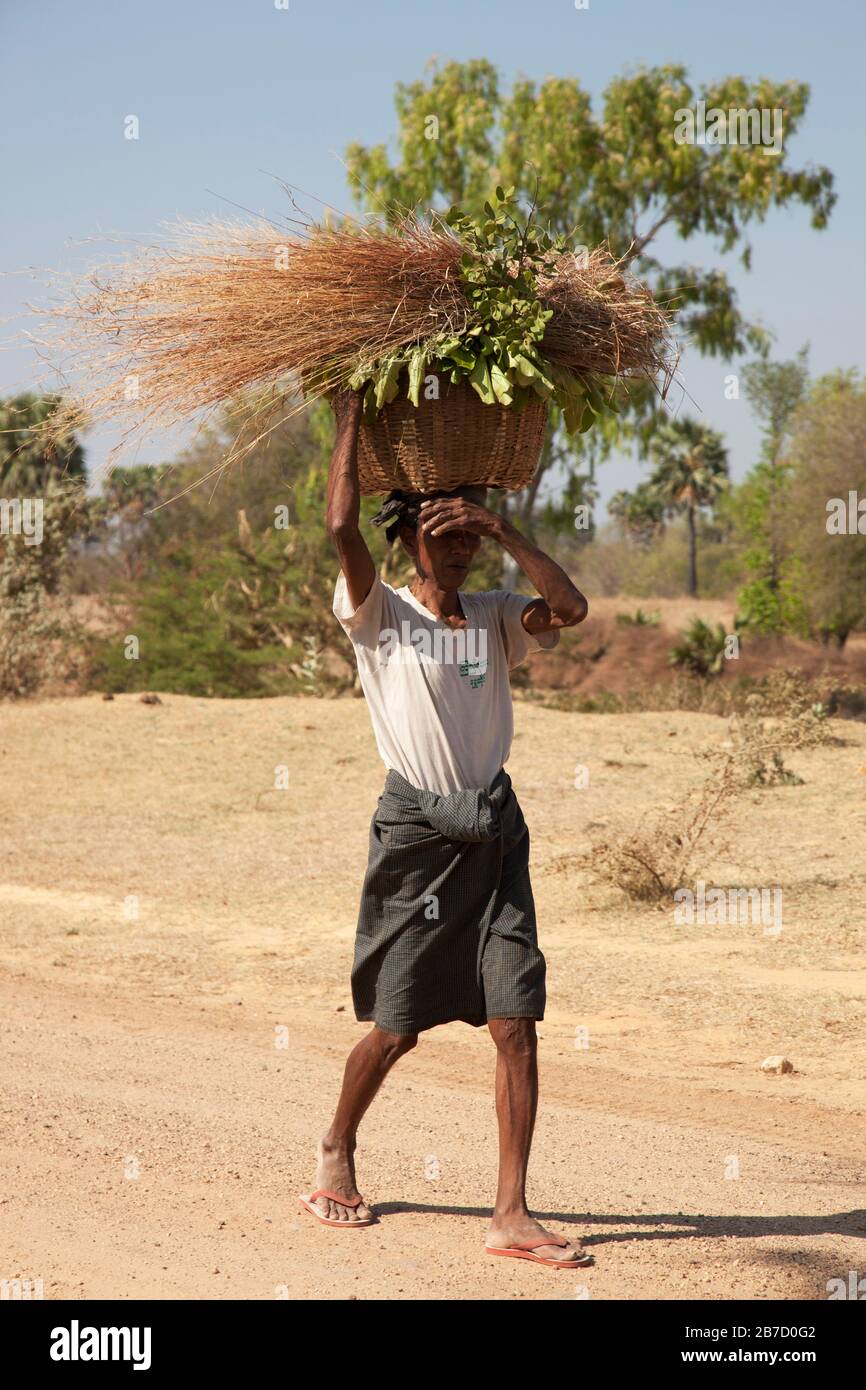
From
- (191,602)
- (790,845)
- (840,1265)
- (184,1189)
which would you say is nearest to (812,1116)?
(840,1265)

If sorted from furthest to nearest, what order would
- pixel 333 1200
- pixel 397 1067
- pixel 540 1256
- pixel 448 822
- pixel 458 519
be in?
pixel 397 1067, pixel 333 1200, pixel 458 519, pixel 448 822, pixel 540 1256

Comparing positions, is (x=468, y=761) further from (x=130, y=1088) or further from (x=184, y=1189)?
(x=130, y=1088)

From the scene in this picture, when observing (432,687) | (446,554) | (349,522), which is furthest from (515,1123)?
(349,522)

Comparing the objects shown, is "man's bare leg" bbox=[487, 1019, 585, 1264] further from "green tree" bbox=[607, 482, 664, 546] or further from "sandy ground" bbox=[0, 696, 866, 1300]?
"green tree" bbox=[607, 482, 664, 546]

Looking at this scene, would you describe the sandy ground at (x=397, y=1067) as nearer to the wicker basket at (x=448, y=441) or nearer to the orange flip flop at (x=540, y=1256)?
the orange flip flop at (x=540, y=1256)

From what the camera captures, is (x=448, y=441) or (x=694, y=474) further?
(x=694, y=474)

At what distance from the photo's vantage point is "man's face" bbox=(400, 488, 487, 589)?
4.05 m

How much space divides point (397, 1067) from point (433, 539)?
2943 millimetres

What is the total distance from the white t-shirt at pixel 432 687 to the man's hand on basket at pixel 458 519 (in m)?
0.21

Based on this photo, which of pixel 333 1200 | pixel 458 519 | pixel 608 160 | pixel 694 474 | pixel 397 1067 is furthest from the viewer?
pixel 694 474

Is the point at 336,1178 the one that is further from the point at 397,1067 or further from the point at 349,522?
the point at 397,1067

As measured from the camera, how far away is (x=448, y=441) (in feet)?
13.4

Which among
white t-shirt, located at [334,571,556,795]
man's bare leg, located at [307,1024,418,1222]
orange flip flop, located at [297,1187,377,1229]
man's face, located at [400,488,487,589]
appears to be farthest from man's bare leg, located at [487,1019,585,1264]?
man's face, located at [400,488,487,589]

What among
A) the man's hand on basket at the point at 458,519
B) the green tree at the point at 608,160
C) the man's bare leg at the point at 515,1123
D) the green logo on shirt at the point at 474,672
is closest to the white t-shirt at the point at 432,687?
the green logo on shirt at the point at 474,672
